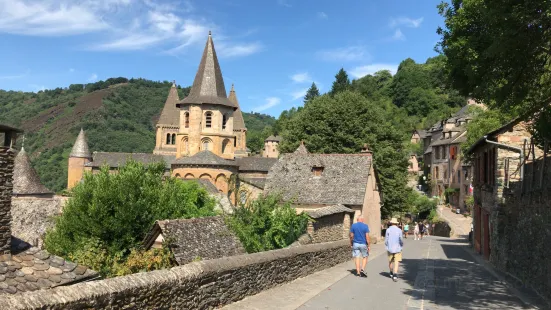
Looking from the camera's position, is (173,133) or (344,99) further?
(173,133)

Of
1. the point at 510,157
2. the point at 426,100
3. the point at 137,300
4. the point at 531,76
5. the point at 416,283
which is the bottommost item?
the point at 416,283

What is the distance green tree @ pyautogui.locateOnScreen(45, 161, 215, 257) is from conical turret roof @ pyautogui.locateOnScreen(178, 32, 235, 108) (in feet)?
116

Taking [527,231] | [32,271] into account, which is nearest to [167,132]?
[527,231]

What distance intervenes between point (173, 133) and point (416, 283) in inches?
2896

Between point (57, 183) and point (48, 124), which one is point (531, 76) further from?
point (48, 124)

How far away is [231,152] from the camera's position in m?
57.1

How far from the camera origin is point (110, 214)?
18.1 meters

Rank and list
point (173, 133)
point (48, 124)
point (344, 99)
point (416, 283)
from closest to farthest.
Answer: point (416, 283)
point (344, 99)
point (173, 133)
point (48, 124)

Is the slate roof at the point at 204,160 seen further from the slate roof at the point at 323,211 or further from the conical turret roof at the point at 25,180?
the slate roof at the point at 323,211

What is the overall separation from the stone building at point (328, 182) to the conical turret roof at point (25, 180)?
20.9 m

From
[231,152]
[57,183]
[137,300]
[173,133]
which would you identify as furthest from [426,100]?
[137,300]

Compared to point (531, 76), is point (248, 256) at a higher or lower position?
lower

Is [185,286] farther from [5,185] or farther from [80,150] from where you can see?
[80,150]

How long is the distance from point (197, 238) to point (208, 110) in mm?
41510
